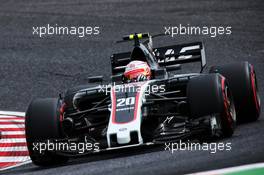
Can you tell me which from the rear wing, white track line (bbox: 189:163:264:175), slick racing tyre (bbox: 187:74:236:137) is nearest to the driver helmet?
slick racing tyre (bbox: 187:74:236:137)

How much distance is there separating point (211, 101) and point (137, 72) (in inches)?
75.6

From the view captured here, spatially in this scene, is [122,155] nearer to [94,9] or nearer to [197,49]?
[197,49]

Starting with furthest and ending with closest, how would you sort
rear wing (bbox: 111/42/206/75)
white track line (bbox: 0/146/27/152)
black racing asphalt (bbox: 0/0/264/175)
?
1. black racing asphalt (bbox: 0/0/264/175)
2. rear wing (bbox: 111/42/206/75)
3. white track line (bbox: 0/146/27/152)

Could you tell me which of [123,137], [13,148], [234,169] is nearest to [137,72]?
[123,137]

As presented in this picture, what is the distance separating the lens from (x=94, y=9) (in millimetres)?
23766

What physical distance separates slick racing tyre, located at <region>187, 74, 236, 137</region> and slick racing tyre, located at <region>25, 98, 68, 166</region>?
1.73 metres

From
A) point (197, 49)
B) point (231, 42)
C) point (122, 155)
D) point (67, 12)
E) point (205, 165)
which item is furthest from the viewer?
point (67, 12)

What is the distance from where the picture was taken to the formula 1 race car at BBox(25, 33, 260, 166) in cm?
1249

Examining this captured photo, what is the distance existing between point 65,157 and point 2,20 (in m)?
10.7

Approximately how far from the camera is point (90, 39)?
→ 21.9 metres

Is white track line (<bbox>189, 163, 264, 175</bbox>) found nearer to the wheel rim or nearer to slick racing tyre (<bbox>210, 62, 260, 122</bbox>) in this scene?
the wheel rim

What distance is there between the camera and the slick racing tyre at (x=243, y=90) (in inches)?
554

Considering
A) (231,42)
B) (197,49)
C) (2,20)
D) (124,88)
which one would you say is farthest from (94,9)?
(124,88)

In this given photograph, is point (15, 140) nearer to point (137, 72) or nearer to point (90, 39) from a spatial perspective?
point (137, 72)
